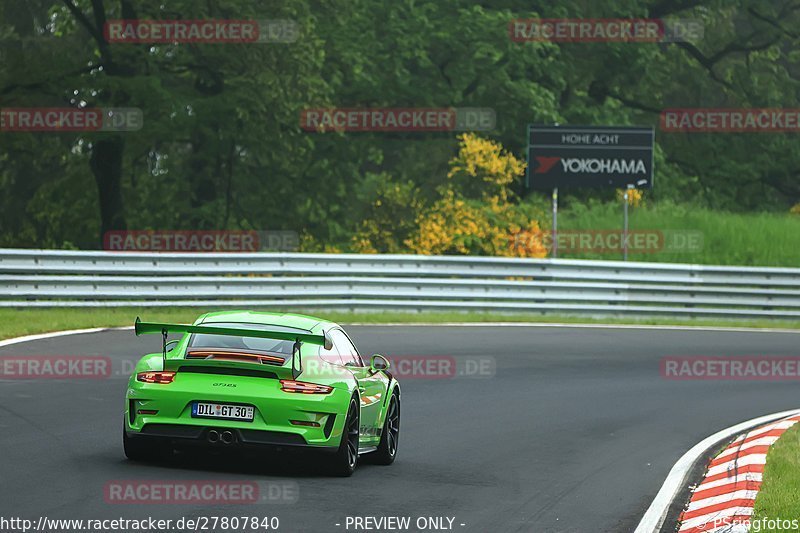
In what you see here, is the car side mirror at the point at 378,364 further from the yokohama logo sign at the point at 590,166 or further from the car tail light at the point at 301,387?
the yokohama logo sign at the point at 590,166

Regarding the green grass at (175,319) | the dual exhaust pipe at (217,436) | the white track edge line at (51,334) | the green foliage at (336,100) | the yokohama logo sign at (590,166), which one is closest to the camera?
the dual exhaust pipe at (217,436)

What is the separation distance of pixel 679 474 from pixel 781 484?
1.25 metres

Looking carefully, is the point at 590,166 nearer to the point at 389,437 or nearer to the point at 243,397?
the point at 389,437

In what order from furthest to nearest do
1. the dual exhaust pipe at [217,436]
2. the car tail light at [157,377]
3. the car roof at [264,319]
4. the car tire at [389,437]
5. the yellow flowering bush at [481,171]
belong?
the yellow flowering bush at [481,171]
the car tire at [389,437]
the car roof at [264,319]
the car tail light at [157,377]
the dual exhaust pipe at [217,436]

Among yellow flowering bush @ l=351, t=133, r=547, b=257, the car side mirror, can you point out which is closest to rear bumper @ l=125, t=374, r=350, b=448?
the car side mirror

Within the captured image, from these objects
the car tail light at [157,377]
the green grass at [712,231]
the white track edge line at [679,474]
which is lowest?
the white track edge line at [679,474]

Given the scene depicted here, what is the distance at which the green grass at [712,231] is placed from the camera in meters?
38.1

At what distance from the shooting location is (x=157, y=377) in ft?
35.3

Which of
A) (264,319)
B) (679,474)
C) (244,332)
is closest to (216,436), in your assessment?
(244,332)

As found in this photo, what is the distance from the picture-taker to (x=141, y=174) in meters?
46.7

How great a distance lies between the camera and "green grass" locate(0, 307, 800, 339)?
21703mm

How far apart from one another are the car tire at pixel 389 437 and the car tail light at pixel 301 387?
151 cm

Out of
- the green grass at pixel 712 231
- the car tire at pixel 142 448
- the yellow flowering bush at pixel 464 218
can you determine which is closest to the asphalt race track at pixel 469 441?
the car tire at pixel 142 448

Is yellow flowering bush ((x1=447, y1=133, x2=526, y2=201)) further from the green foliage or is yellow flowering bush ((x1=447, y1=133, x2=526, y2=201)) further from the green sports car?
the green sports car
